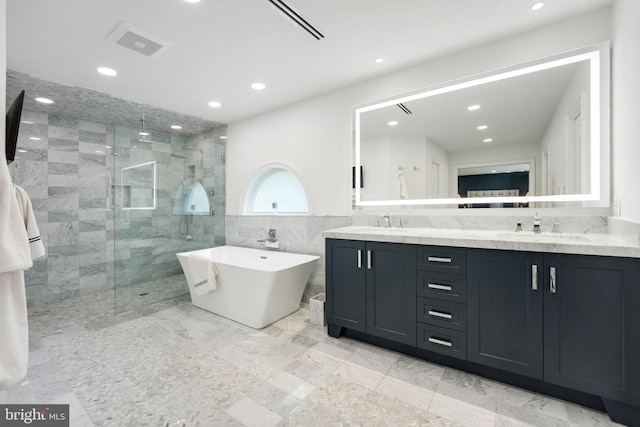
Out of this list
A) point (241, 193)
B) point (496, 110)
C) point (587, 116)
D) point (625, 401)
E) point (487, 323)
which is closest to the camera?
point (625, 401)

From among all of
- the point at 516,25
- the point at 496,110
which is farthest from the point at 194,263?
the point at 516,25

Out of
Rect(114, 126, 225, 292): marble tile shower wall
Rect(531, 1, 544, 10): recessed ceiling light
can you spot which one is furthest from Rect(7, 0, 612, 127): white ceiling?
Rect(114, 126, 225, 292): marble tile shower wall

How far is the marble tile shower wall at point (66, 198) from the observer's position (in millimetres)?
3373

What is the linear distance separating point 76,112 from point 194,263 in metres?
2.58

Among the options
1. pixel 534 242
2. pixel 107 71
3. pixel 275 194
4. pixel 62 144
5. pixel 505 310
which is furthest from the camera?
pixel 275 194

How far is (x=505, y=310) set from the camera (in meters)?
1.74

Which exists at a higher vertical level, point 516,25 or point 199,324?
point 516,25

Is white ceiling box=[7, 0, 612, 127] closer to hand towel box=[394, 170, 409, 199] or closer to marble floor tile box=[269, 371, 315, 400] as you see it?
hand towel box=[394, 170, 409, 199]

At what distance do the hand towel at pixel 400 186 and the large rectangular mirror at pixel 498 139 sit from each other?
0.03 feet

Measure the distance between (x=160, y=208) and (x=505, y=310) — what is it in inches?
153

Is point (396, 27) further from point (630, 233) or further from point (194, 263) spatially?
point (194, 263)

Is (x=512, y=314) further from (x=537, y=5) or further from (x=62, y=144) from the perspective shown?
(x=62, y=144)

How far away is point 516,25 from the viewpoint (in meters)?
2.05

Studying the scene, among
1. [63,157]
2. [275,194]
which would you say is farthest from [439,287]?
[63,157]
